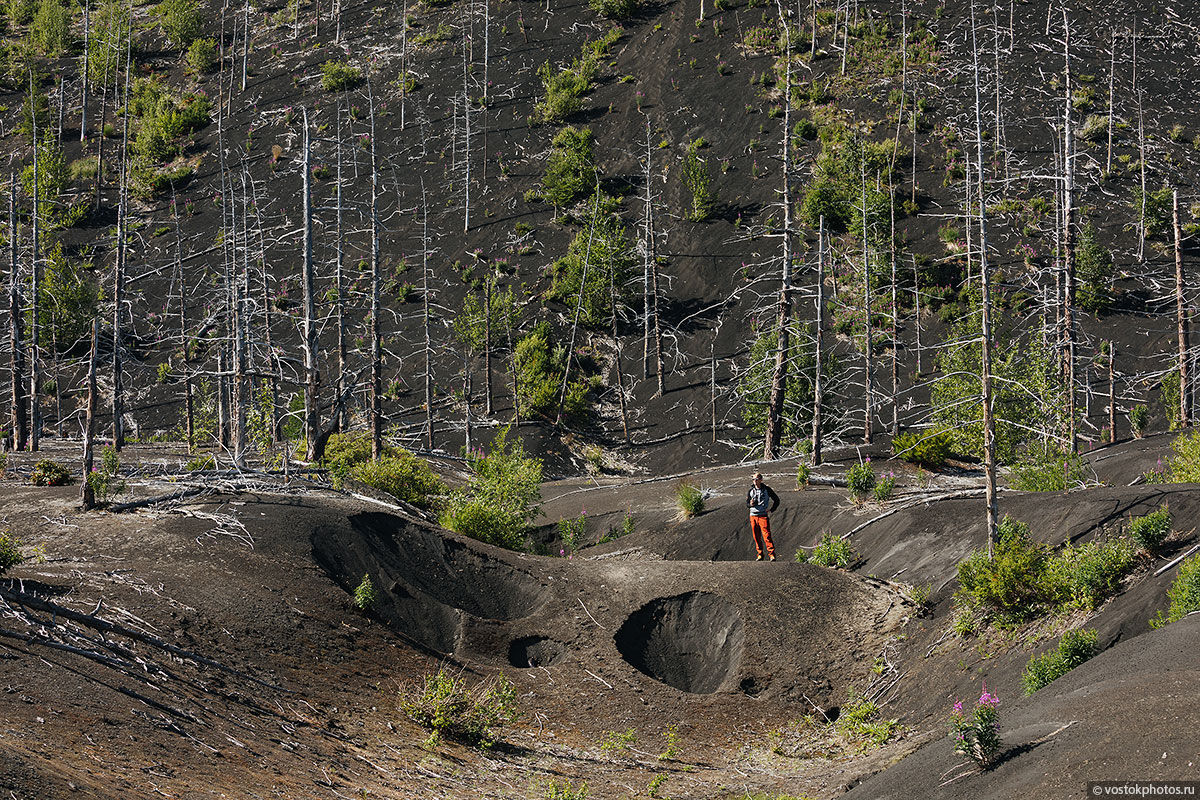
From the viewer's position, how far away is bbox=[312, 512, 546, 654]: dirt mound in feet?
55.7

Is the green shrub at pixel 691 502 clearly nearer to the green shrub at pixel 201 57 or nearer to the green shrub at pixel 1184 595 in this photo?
the green shrub at pixel 1184 595

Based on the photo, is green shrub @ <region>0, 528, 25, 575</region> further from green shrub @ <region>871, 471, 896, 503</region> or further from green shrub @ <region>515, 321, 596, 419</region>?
green shrub @ <region>515, 321, 596, 419</region>

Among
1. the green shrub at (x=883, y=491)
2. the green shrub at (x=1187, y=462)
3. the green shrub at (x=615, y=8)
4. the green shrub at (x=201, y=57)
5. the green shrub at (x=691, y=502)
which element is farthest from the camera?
the green shrub at (x=201, y=57)

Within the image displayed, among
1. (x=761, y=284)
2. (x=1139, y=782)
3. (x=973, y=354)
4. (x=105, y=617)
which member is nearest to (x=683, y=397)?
(x=761, y=284)

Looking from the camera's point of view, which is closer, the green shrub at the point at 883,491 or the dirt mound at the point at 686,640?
the dirt mound at the point at 686,640

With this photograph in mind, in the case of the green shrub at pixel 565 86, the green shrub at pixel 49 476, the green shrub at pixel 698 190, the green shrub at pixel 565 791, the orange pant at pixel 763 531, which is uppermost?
the green shrub at pixel 565 86

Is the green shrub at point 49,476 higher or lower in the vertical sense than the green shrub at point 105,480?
lower

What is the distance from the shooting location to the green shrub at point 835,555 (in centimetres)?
2086

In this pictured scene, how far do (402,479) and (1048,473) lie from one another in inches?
630

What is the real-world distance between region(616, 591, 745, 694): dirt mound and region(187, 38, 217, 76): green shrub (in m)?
87.3

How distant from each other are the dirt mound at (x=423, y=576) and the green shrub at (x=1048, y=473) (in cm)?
1163

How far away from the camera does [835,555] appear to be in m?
20.9

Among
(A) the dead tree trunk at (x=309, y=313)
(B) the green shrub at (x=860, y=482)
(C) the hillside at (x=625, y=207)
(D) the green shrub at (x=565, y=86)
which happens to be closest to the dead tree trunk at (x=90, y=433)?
(A) the dead tree trunk at (x=309, y=313)

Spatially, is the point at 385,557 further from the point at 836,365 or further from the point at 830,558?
the point at 836,365
